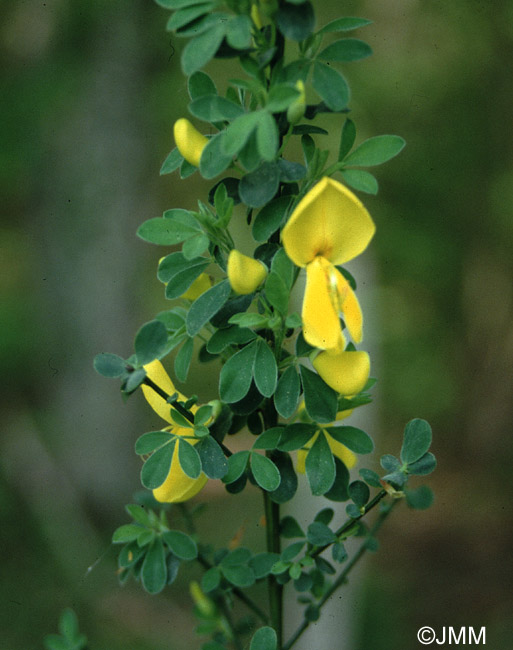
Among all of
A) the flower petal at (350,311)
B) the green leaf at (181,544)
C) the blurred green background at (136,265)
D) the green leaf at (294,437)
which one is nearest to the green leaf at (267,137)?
the flower petal at (350,311)

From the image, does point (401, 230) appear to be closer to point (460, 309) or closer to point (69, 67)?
point (460, 309)

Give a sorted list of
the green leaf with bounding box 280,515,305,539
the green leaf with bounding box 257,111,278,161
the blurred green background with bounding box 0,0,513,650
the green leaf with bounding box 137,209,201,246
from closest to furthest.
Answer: the green leaf with bounding box 257,111,278,161
the green leaf with bounding box 137,209,201,246
the green leaf with bounding box 280,515,305,539
the blurred green background with bounding box 0,0,513,650

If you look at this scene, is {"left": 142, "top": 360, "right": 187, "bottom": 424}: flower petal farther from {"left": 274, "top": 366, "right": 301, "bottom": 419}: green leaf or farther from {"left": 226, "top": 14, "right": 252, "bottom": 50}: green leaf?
{"left": 226, "top": 14, "right": 252, "bottom": 50}: green leaf

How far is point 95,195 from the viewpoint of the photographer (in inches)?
103

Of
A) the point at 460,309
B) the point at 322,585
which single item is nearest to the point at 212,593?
the point at 322,585

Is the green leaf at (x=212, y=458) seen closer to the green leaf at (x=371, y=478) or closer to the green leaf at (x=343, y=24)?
the green leaf at (x=371, y=478)

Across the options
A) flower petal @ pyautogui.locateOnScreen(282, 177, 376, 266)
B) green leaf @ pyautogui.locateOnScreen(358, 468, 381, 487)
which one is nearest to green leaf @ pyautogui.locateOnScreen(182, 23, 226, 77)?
flower petal @ pyautogui.locateOnScreen(282, 177, 376, 266)

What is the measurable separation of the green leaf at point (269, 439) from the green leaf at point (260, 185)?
0.18 metres

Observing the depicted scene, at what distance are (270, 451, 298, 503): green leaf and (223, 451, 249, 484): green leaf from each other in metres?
0.03

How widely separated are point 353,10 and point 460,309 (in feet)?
5.96

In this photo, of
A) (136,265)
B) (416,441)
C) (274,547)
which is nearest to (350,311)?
(416,441)

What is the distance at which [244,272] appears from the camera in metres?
0.45

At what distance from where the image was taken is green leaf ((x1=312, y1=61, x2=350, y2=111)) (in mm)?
453

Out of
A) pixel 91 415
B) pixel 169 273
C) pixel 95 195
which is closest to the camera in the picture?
pixel 169 273
